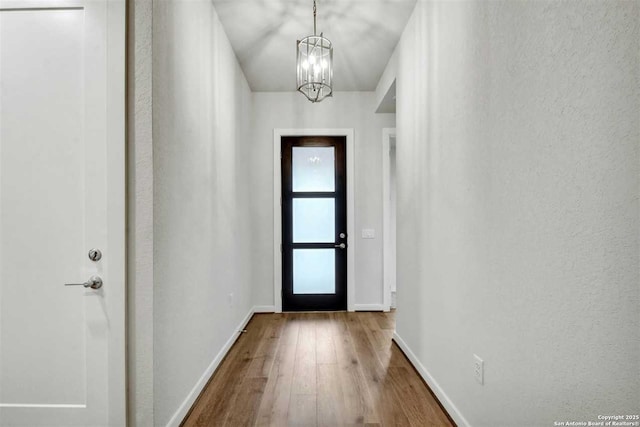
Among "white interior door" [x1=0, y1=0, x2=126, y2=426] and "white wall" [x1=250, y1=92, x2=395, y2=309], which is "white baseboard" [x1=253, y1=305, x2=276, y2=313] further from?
"white interior door" [x1=0, y1=0, x2=126, y2=426]

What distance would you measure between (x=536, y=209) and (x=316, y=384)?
5.88ft

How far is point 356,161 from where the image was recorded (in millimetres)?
4109

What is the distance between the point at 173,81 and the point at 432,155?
162cm

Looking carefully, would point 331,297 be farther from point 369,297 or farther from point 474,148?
point 474,148

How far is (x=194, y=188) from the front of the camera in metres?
2.12

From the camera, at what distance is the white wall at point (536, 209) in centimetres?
87

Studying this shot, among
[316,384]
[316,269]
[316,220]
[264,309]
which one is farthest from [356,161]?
[316,384]

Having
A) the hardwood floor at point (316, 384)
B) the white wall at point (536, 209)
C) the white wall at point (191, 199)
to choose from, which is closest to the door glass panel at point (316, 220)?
the white wall at point (191, 199)

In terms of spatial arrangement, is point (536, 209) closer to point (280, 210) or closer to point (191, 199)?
point (191, 199)

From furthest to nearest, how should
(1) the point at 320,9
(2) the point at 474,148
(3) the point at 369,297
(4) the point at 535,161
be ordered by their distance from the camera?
(3) the point at 369,297 < (1) the point at 320,9 < (2) the point at 474,148 < (4) the point at 535,161

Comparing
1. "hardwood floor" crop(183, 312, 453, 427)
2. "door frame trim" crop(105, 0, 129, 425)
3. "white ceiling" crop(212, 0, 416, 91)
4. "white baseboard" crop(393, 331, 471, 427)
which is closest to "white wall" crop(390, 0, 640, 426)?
"white baseboard" crop(393, 331, 471, 427)

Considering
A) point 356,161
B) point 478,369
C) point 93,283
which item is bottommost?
point 478,369

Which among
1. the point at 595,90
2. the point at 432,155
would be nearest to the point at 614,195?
the point at 595,90

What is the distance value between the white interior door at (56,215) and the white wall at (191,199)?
0.67ft
